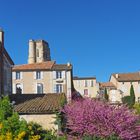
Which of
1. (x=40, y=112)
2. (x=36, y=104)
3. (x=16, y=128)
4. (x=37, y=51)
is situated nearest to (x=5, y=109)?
(x=40, y=112)

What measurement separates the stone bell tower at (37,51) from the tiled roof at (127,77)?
3217 centimetres

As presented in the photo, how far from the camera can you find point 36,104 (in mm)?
31188

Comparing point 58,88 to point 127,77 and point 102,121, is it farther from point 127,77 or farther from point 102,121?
point 102,121

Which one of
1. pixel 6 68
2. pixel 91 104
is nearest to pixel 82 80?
pixel 6 68

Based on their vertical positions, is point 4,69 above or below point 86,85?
below

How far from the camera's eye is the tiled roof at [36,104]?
2912 cm

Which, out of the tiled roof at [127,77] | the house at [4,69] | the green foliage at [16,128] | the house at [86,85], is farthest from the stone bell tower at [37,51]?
the green foliage at [16,128]

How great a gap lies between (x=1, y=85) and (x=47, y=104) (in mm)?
4312

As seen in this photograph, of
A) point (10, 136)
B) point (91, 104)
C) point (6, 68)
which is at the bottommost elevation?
point (10, 136)

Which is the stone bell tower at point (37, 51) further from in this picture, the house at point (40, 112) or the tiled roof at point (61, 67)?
the house at point (40, 112)

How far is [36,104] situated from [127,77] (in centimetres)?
7996

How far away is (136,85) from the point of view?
10819 centimetres

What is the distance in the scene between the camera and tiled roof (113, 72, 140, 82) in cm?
10815

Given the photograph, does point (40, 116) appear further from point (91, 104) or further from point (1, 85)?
point (1, 85)
